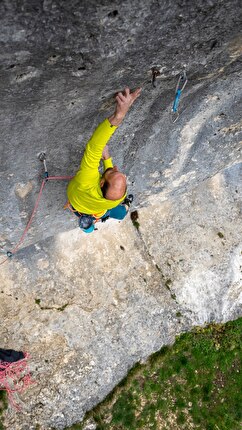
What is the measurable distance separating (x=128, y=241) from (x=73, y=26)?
4.95 metres

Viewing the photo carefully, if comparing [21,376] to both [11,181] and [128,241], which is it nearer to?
[128,241]

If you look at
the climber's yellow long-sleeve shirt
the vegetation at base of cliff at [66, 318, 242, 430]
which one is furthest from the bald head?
the vegetation at base of cliff at [66, 318, 242, 430]

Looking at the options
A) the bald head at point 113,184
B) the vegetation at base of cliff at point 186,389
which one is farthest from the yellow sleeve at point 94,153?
the vegetation at base of cliff at point 186,389

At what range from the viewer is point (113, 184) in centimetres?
457

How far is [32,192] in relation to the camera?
588 cm

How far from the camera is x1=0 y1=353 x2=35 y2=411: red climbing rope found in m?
6.94

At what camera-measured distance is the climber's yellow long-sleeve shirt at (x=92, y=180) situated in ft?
14.5

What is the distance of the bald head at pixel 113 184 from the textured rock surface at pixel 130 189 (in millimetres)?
694

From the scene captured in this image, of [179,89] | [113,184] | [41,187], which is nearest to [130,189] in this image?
[41,187]

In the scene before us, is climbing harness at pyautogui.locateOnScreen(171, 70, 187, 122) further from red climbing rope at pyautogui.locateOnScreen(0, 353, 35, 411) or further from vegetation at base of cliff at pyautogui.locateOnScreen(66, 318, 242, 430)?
red climbing rope at pyautogui.locateOnScreen(0, 353, 35, 411)

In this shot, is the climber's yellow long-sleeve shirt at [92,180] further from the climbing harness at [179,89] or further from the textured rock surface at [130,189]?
the climbing harness at [179,89]

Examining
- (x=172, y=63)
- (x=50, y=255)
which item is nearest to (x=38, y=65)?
(x=172, y=63)

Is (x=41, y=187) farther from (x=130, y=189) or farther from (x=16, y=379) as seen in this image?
(x=16, y=379)

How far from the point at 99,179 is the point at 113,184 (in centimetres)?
43
